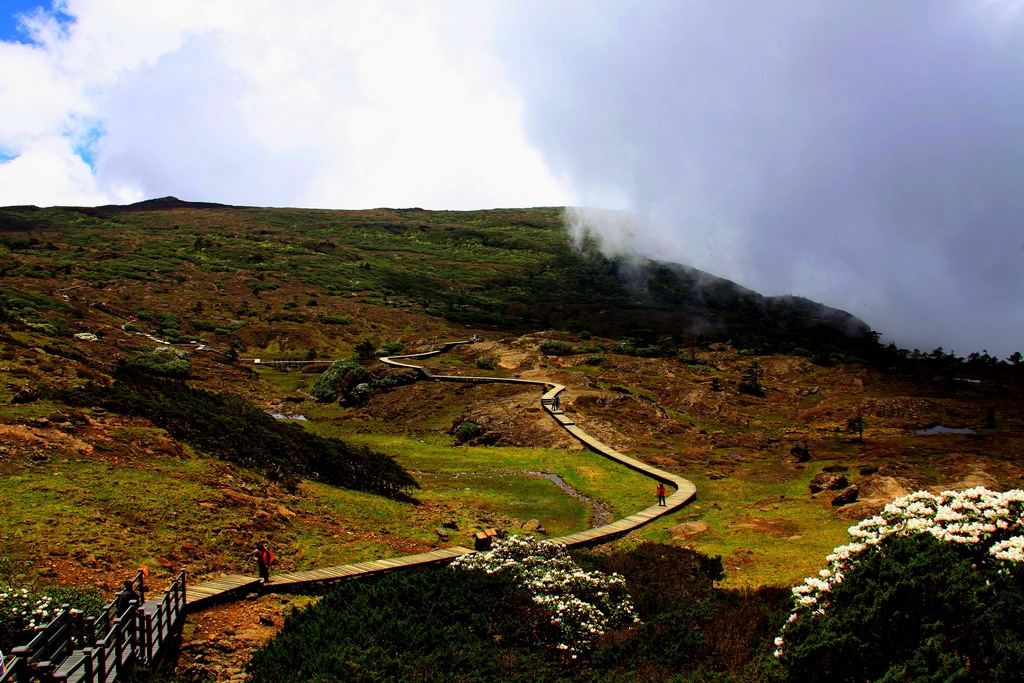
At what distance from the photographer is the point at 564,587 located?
14203mm

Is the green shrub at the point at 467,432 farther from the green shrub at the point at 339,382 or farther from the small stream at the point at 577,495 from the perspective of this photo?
the green shrub at the point at 339,382

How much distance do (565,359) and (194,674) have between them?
202ft

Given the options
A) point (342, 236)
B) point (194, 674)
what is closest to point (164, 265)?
point (342, 236)

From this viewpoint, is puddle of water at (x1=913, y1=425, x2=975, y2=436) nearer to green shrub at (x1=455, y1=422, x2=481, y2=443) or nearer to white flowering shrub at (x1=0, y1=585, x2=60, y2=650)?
green shrub at (x1=455, y1=422, x2=481, y2=443)

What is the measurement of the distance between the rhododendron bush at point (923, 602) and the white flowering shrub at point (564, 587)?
11.7 ft

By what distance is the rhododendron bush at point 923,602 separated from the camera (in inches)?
354

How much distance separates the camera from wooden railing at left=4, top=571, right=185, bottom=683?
8.42 meters

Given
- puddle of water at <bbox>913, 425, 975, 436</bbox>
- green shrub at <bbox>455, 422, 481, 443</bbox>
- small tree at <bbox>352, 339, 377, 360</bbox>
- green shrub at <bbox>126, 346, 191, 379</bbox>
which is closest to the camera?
green shrub at <bbox>455, 422, 481, 443</bbox>

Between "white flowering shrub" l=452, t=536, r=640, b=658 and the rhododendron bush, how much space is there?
3574 millimetres

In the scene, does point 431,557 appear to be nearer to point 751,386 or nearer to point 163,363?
point 163,363

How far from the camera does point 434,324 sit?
105188 mm

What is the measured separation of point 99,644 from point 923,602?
12.8 meters

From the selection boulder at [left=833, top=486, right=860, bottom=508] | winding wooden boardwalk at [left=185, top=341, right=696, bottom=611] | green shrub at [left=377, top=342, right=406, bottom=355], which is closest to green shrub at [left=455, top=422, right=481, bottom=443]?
winding wooden boardwalk at [left=185, top=341, right=696, bottom=611]

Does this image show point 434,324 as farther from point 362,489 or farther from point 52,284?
point 362,489
